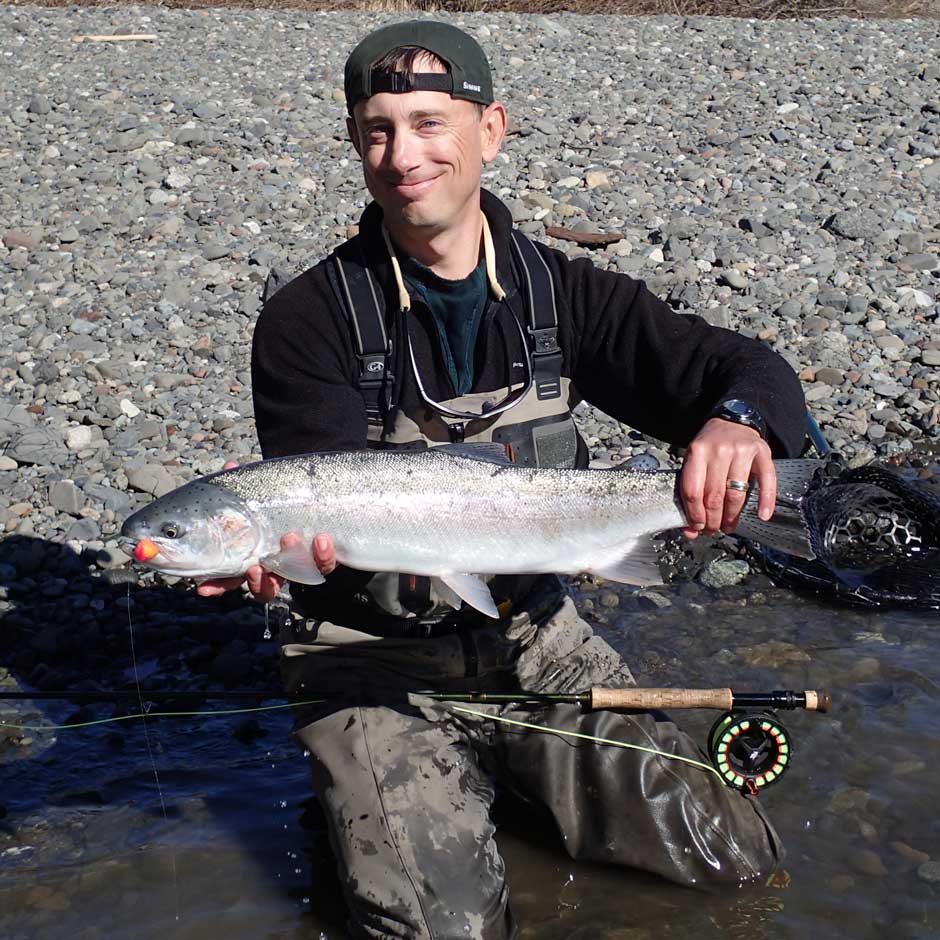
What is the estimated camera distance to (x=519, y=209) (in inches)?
400

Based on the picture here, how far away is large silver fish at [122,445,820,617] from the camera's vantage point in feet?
11.7

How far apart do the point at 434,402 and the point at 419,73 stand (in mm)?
1040

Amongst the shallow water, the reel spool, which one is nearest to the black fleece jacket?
the reel spool

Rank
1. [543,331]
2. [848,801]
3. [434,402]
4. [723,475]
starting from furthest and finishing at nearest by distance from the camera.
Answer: [848,801], [543,331], [434,402], [723,475]

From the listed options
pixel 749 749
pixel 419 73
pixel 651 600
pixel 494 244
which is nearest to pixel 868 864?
pixel 749 749

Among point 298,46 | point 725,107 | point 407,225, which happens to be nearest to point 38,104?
point 298,46

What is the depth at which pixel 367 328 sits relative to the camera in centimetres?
399

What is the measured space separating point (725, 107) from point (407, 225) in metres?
9.32

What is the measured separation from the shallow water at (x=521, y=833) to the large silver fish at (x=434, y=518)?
1.20 metres

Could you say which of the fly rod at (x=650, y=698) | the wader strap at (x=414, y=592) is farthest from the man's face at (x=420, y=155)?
the fly rod at (x=650, y=698)

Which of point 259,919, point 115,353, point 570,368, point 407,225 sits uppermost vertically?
point 407,225

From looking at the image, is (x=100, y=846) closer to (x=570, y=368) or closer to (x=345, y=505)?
(x=345, y=505)

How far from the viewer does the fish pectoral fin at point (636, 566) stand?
369 centimetres

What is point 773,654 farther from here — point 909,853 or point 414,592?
point 414,592
